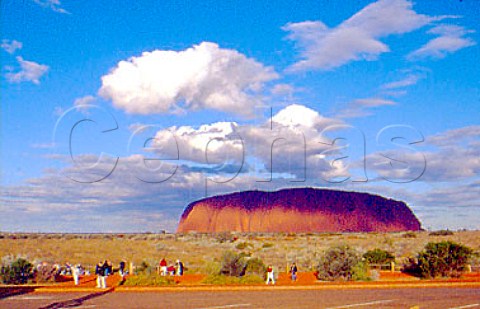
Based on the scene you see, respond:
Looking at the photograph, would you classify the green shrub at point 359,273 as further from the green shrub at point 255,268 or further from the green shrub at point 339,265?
the green shrub at point 255,268

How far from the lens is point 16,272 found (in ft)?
92.1

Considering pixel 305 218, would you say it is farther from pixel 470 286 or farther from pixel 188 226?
pixel 470 286

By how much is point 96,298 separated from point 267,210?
105m

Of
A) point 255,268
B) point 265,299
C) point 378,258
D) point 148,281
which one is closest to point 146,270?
point 148,281

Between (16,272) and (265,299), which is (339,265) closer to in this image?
(265,299)

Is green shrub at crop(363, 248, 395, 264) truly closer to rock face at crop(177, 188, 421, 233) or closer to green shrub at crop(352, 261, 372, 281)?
green shrub at crop(352, 261, 372, 281)

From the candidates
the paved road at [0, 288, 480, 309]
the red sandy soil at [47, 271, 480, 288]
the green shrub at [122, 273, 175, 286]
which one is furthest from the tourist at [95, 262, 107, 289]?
the red sandy soil at [47, 271, 480, 288]

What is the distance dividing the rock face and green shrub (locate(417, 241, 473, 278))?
88.9 metres

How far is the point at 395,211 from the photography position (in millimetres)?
127312

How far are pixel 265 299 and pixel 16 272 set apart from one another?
14996mm

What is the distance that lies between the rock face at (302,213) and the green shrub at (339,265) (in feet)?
293

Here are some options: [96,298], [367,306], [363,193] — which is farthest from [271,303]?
[363,193]

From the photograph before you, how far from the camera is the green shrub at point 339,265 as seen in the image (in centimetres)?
2727

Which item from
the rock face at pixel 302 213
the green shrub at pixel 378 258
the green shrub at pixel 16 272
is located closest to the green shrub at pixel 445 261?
the green shrub at pixel 378 258
